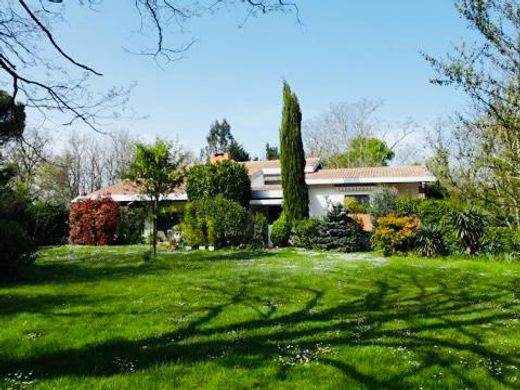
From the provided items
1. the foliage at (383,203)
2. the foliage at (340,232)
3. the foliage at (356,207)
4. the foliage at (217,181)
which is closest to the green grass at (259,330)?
the foliage at (340,232)

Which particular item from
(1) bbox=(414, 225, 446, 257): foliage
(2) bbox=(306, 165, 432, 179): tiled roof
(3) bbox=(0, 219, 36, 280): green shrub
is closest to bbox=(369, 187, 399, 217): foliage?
(1) bbox=(414, 225, 446, 257): foliage

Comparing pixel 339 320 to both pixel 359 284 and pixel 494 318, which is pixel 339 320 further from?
pixel 359 284

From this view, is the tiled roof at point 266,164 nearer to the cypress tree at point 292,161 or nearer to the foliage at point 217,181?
the foliage at point 217,181

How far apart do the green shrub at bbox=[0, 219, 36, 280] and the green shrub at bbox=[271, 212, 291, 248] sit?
1337cm

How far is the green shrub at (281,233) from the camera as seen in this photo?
82.4 feet

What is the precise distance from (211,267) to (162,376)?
10911mm

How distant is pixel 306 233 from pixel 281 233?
143 centimetres

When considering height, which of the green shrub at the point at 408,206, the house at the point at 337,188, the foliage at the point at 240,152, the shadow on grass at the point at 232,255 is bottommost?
the shadow on grass at the point at 232,255

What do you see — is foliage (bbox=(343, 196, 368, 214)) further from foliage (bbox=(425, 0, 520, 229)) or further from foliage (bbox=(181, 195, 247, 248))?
foliage (bbox=(425, 0, 520, 229))

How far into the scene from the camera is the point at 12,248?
13180 millimetres

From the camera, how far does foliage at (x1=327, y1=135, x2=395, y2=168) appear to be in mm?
54062

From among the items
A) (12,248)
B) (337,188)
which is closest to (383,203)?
(337,188)

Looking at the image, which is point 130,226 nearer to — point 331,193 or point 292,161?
point 292,161

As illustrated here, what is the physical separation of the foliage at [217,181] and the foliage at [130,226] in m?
3.36
